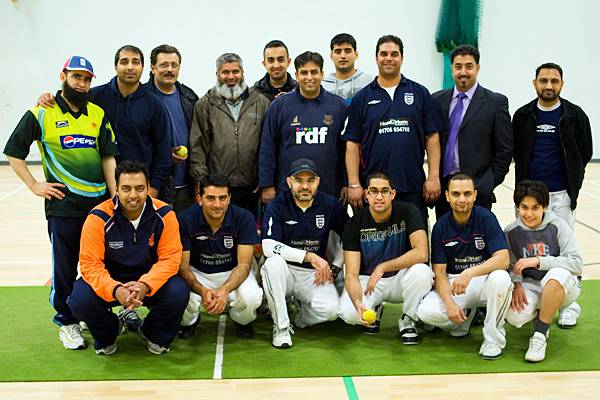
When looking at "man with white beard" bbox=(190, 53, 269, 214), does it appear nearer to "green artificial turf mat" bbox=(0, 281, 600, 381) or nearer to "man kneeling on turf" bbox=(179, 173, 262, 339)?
"man kneeling on turf" bbox=(179, 173, 262, 339)

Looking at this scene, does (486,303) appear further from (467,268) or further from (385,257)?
(385,257)

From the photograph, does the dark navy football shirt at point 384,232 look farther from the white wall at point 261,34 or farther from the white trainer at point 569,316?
the white wall at point 261,34

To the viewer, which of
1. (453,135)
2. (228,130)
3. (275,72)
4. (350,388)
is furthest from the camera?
(275,72)

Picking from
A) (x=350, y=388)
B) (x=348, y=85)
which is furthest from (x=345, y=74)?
(x=350, y=388)

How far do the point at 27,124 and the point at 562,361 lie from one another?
3671mm

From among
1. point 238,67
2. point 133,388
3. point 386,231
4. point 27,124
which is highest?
point 238,67

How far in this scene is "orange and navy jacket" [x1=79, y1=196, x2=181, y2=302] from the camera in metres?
4.96

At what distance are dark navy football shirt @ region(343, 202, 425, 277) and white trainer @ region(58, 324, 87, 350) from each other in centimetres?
186

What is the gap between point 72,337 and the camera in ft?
17.2

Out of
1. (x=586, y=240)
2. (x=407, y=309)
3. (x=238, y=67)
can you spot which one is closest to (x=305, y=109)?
(x=238, y=67)

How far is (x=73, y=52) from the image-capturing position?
1389 centimetres

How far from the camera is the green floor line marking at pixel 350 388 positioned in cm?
445

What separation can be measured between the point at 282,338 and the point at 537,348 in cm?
162

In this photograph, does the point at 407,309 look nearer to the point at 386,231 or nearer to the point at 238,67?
the point at 386,231
